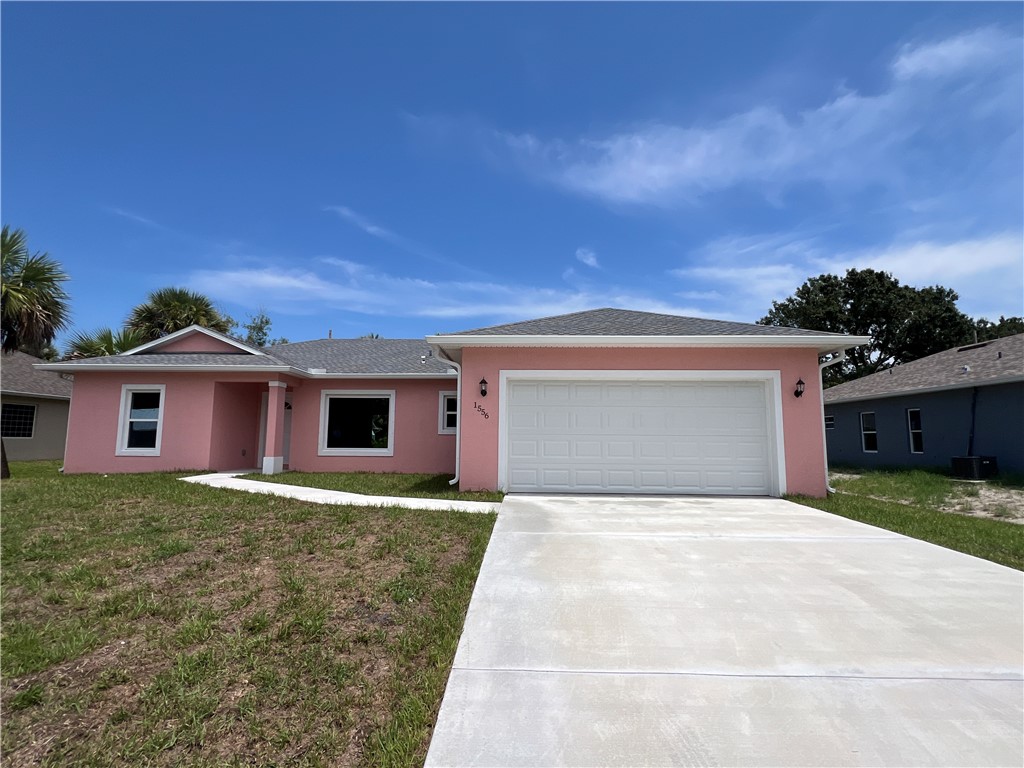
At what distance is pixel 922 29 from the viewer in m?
8.17

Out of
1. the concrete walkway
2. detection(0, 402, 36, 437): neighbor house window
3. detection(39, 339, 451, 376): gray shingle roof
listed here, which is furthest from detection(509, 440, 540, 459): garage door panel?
detection(0, 402, 36, 437): neighbor house window

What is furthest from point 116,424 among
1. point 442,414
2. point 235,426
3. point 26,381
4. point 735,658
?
point 735,658

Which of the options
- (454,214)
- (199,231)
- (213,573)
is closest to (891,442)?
(454,214)

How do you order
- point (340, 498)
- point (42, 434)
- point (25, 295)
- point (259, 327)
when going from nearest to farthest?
point (340, 498), point (25, 295), point (42, 434), point (259, 327)

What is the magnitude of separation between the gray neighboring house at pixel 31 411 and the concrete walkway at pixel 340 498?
11849 millimetres

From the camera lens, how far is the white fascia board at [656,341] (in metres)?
8.98

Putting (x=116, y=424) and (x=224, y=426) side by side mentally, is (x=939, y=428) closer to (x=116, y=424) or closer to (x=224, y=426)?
(x=224, y=426)

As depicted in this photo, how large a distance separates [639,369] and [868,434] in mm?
14749

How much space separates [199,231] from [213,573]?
15094 millimetres

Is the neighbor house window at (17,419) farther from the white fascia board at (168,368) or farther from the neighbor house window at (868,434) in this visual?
the neighbor house window at (868,434)

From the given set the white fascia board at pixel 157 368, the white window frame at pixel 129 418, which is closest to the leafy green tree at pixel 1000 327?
the white fascia board at pixel 157 368

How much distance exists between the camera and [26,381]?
17.8 meters

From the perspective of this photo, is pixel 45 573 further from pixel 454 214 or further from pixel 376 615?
pixel 454 214

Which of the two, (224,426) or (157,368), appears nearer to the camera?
(157,368)
